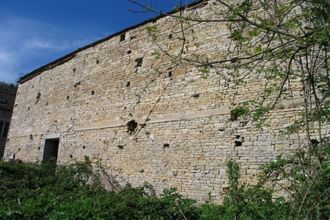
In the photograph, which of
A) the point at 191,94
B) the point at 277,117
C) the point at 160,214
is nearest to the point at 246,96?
the point at 277,117

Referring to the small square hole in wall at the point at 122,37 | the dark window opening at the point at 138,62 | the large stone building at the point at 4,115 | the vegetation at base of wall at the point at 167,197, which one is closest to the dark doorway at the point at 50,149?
the vegetation at base of wall at the point at 167,197

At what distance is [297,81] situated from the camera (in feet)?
23.1

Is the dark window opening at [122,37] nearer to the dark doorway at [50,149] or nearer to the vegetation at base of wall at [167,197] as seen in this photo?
the vegetation at base of wall at [167,197]

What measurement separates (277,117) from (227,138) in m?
1.19

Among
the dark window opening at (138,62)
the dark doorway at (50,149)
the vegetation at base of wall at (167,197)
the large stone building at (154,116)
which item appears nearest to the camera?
the vegetation at base of wall at (167,197)

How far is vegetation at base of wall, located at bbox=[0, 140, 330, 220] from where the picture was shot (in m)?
2.77

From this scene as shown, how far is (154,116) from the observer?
9586 millimetres

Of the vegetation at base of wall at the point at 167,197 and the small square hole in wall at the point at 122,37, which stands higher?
the small square hole in wall at the point at 122,37

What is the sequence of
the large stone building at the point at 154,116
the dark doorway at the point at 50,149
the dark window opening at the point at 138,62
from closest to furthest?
the large stone building at the point at 154,116 → the dark window opening at the point at 138,62 → the dark doorway at the point at 50,149

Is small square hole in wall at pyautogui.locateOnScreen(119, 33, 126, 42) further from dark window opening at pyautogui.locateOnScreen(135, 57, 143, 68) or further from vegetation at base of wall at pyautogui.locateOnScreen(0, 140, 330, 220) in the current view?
vegetation at base of wall at pyautogui.locateOnScreen(0, 140, 330, 220)

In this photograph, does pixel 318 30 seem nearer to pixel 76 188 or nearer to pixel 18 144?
pixel 76 188

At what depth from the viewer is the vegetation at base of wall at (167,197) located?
9.10 feet

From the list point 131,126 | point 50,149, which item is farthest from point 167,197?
point 50,149

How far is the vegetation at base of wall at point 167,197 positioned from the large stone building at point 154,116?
53 cm
